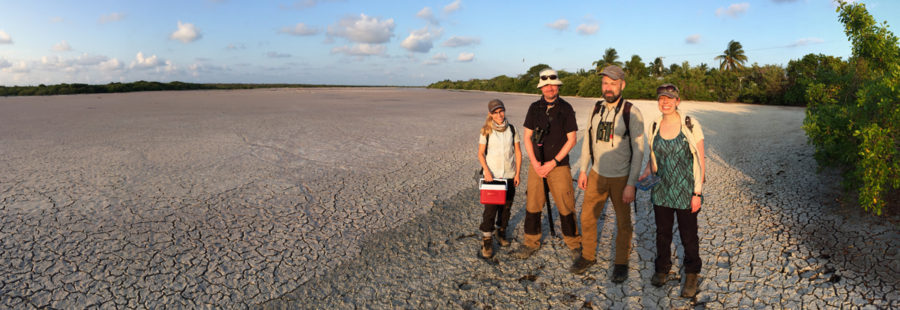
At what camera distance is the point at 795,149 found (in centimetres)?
748

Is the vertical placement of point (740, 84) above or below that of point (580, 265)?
above

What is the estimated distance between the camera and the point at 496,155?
11.8 ft

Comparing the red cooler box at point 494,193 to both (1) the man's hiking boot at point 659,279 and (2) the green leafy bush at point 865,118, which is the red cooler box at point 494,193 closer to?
(1) the man's hiking boot at point 659,279

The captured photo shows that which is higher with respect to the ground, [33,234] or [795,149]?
[795,149]

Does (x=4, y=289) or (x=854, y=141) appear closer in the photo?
(x=4, y=289)

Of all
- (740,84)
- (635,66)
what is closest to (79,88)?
(740,84)

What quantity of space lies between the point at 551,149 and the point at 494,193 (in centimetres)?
59

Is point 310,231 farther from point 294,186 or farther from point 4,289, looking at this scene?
point 4,289

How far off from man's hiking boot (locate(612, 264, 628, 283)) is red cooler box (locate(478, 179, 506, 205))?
1003 millimetres

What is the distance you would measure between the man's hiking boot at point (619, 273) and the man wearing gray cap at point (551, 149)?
1.25ft

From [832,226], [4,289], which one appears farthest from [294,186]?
[832,226]

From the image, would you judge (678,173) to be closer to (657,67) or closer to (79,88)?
(79,88)

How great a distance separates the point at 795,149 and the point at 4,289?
10368mm

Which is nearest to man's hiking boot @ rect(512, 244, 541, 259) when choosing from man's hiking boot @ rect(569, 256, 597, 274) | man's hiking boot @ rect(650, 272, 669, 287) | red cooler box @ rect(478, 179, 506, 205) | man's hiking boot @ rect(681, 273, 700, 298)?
man's hiking boot @ rect(569, 256, 597, 274)
